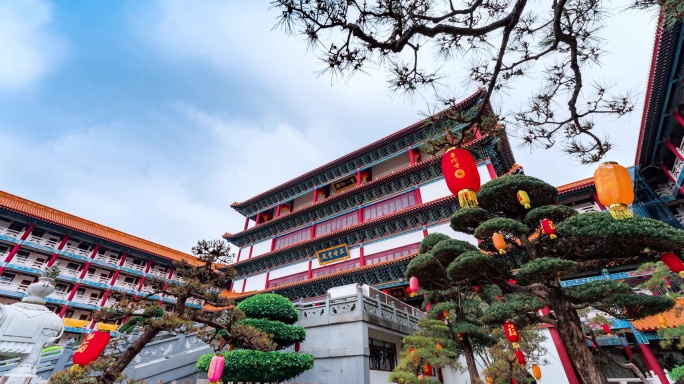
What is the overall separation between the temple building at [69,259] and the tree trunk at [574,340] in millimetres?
18366

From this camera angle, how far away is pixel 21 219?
21141 millimetres

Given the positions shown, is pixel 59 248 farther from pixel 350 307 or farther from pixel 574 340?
pixel 574 340

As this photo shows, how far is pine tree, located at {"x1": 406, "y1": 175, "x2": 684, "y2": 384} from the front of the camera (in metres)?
5.47

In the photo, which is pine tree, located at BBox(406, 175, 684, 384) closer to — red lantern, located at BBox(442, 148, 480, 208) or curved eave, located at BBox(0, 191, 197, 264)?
red lantern, located at BBox(442, 148, 480, 208)

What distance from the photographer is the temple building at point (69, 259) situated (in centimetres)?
2031

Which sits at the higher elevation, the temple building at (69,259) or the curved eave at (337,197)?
the curved eave at (337,197)

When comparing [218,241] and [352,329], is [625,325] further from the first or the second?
[218,241]

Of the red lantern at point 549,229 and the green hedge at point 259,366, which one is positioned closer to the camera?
the red lantern at point 549,229

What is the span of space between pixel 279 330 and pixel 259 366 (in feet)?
3.67

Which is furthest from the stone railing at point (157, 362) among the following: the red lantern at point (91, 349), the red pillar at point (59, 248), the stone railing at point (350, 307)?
the red pillar at point (59, 248)

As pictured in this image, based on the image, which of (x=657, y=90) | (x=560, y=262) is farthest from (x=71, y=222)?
(x=657, y=90)

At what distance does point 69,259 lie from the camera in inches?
904

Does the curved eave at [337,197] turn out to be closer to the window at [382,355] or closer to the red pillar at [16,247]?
the window at [382,355]

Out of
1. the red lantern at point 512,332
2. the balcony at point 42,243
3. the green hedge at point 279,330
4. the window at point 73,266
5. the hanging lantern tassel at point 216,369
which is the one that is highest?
the balcony at point 42,243
